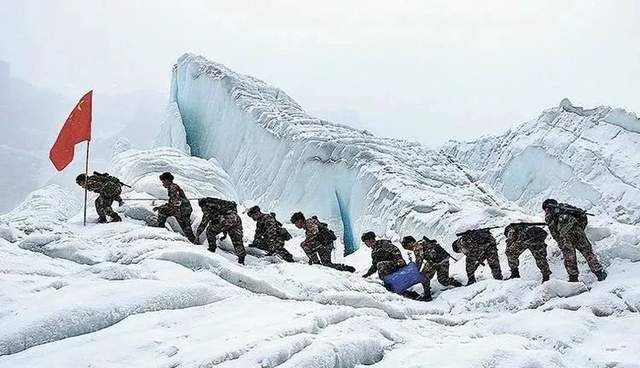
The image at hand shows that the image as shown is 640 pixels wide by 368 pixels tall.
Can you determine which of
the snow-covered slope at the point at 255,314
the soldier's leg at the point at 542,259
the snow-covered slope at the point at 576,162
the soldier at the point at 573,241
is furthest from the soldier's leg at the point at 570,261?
the snow-covered slope at the point at 576,162

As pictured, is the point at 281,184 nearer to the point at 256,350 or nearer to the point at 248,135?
the point at 248,135

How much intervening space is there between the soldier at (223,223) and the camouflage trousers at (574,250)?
5370 mm

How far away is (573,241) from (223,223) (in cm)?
596

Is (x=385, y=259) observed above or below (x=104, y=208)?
below

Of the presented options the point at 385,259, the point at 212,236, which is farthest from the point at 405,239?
the point at 212,236

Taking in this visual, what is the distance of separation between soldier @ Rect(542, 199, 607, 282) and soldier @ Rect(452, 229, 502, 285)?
4.66 ft

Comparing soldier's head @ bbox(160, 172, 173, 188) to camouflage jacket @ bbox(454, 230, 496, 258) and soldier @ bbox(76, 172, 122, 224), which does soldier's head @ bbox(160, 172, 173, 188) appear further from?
camouflage jacket @ bbox(454, 230, 496, 258)

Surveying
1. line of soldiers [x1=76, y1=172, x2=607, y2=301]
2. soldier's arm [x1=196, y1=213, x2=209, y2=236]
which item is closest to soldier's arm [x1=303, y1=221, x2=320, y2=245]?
line of soldiers [x1=76, y1=172, x2=607, y2=301]

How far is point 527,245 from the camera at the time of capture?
9258mm

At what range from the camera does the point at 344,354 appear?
542 cm

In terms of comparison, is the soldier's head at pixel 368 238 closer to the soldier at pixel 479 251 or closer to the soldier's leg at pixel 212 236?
the soldier at pixel 479 251

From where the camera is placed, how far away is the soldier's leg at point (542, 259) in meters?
8.94

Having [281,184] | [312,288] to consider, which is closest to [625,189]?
[281,184]

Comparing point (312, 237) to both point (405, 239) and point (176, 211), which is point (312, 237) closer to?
point (405, 239)
